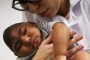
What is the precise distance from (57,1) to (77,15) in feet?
0.47

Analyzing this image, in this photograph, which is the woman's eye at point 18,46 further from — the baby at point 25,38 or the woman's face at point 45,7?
the woman's face at point 45,7

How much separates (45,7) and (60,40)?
215 mm

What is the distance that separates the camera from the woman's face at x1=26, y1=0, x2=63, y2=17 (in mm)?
907

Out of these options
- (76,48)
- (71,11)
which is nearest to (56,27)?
(76,48)

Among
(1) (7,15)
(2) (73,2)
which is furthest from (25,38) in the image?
(1) (7,15)

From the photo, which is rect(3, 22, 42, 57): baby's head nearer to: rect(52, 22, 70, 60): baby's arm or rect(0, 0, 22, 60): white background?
rect(52, 22, 70, 60): baby's arm

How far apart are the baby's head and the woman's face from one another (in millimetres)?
112

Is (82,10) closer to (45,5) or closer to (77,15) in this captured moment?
(77,15)

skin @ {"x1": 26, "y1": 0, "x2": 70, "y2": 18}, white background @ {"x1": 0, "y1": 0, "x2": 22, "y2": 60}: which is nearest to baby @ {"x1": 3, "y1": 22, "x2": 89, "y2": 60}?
skin @ {"x1": 26, "y1": 0, "x2": 70, "y2": 18}

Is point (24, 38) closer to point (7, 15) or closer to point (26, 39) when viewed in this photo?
point (26, 39)

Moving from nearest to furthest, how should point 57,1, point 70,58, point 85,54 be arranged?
point 85,54 → point 70,58 → point 57,1

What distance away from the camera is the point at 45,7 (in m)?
0.92

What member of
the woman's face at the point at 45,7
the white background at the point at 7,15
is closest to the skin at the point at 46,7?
the woman's face at the point at 45,7

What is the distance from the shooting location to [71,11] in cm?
102
